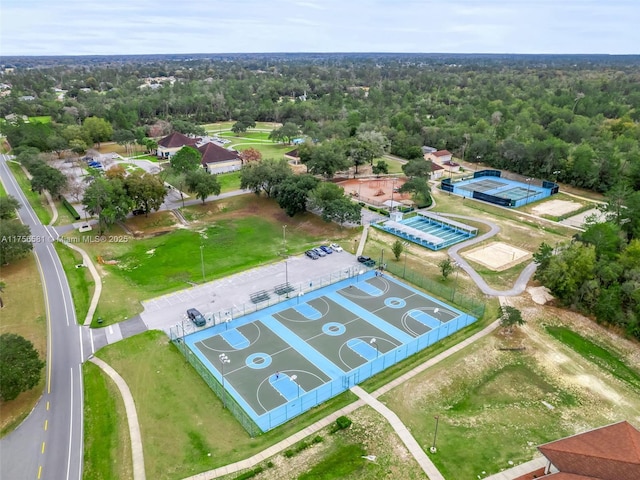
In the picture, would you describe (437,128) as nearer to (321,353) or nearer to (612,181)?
(612,181)

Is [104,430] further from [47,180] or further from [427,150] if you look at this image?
[427,150]

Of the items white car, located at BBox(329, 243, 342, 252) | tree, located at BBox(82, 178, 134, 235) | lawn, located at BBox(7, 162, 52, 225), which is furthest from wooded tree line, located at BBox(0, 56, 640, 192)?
white car, located at BBox(329, 243, 342, 252)

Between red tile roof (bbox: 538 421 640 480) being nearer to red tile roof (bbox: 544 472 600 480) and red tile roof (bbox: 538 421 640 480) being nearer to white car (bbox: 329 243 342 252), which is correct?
red tile roof (bbox: 544 472 600 480)

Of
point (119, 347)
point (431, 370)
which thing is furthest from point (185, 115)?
point (431, 370)

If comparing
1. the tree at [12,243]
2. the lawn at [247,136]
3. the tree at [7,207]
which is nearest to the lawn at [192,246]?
the tree at [12,243]

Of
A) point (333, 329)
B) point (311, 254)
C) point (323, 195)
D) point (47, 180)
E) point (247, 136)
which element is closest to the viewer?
point (333, 329)

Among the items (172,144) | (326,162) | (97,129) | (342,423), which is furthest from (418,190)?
(97,129)
